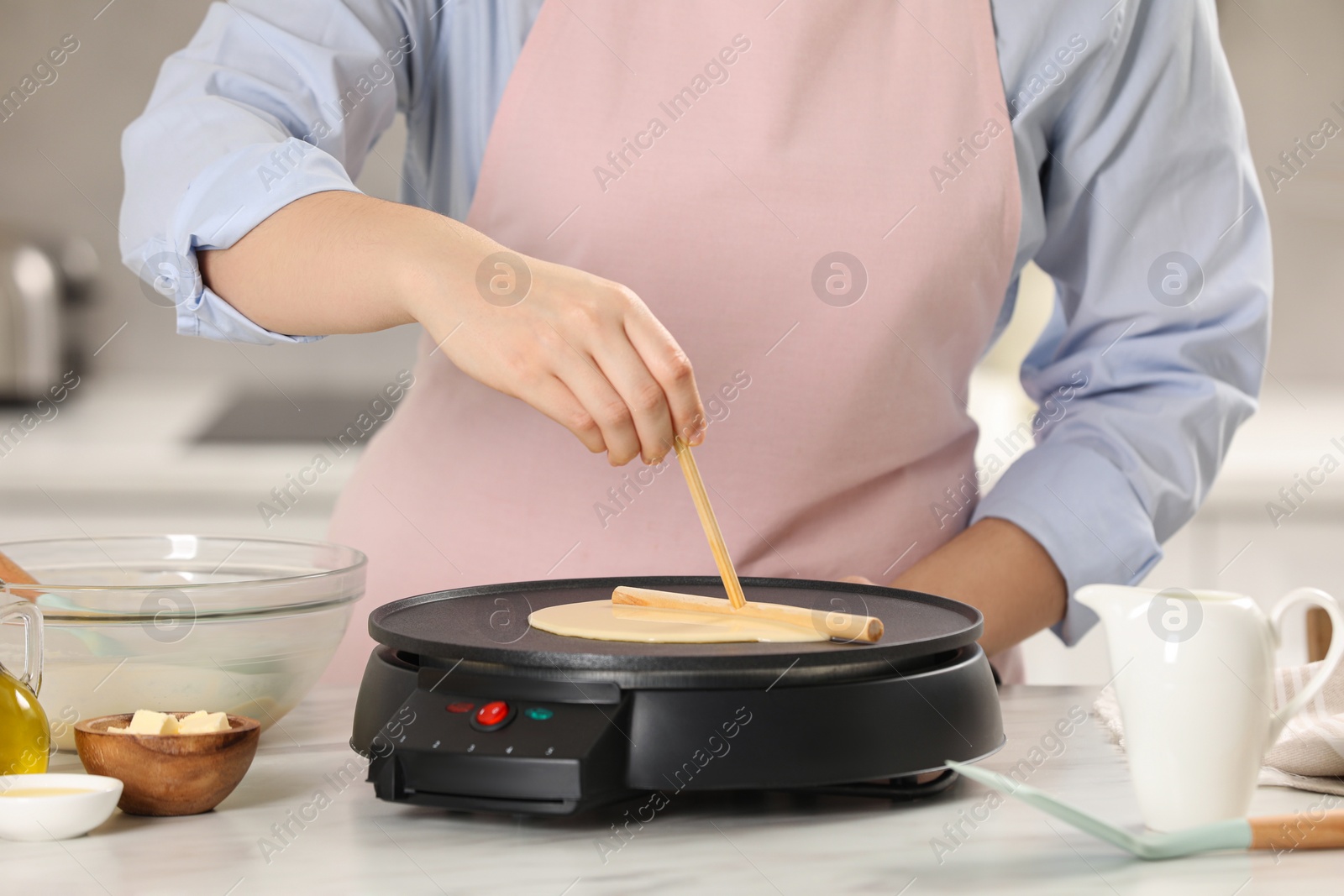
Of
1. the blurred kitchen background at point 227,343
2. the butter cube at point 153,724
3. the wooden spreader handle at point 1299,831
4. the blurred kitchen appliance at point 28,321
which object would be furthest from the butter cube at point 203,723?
the blurred kitchen appliance at point 28,321

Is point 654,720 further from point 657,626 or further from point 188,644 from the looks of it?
point 188,644

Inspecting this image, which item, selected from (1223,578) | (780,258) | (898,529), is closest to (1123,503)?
(898,529)

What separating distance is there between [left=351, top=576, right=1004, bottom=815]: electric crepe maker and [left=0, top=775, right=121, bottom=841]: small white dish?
127 mm

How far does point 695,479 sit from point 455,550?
1.31 feet

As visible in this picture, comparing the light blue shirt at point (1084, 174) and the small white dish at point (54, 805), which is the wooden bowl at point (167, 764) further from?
the light blue shirt at point (1084, 174)

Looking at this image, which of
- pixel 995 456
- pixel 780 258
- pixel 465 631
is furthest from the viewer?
pixel 995 456

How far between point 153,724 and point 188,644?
90 mm

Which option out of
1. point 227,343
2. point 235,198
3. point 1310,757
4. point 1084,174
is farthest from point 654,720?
point 227,343

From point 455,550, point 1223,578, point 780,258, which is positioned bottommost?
point 1223,578

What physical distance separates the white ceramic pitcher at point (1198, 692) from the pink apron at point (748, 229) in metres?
0.51

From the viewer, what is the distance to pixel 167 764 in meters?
0.63

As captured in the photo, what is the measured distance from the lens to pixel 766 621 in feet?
2.46

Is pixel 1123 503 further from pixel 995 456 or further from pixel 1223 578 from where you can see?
pixel 1223 578

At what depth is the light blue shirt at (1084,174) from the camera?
1056 millimetres
